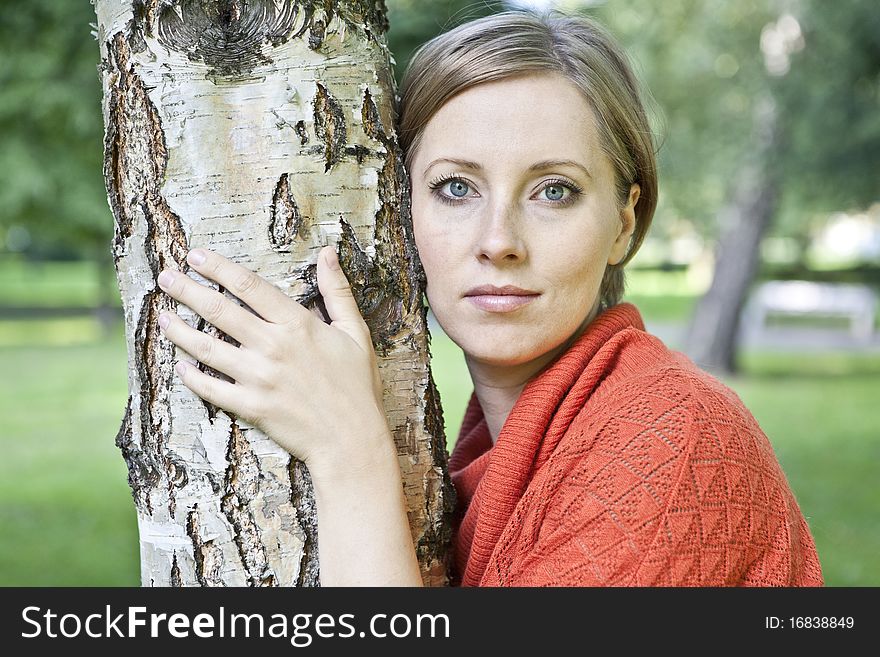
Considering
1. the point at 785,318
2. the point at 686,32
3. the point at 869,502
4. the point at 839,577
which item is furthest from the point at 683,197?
the point at 839,577

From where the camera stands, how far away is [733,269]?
13.7 metres

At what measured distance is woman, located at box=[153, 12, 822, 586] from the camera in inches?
57.8

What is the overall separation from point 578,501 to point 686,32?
1357cm

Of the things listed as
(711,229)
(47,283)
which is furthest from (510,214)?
(47,283)

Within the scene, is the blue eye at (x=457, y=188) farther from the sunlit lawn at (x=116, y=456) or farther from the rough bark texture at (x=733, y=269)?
the rough bark texture at (x=733, y=269)

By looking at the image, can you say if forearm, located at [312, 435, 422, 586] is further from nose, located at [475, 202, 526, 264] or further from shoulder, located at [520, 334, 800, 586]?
nose, located at [475, 202, 526, 264]

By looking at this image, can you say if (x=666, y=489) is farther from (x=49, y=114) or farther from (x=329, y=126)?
(x=49, y=114)

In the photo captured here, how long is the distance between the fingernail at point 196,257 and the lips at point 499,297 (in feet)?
1.62

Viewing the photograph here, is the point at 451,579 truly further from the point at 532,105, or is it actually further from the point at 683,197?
the point at 683,197

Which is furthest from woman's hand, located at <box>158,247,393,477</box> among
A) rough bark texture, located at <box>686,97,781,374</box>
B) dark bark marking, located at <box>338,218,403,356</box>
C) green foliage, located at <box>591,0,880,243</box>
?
rough bark texture, located at <box>686,97,781,374</box>

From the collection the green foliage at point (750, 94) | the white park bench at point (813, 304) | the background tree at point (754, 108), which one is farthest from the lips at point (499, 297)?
the white park bench at point (813, 304)

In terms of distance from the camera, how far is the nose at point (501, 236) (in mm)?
1661

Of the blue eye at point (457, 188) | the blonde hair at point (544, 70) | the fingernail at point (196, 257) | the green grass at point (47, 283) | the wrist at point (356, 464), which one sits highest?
the green grass at point (47, 283)

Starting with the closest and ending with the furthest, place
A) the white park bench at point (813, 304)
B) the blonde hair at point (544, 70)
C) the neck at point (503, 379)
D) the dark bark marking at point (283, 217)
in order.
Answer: the dark bark marking at point (283, 217) < the blonde hair at point (544, 70) < the neck at point (503, 379) < the white park bench at point (813, 304)
